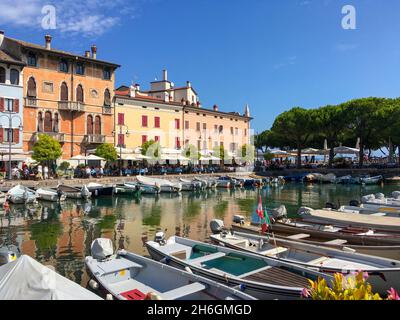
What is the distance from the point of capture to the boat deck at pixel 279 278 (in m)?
8.36

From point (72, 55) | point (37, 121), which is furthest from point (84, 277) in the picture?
point (72, 55)

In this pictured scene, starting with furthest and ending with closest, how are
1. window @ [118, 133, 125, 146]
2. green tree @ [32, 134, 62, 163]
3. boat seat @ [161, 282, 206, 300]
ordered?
1. window @ [118, 133, 125, 146]
2. green tree @ [32, 134, 62, 163]
3. boat seat @ [161, 282, 206, 300]

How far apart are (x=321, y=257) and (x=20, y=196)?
2359 cm

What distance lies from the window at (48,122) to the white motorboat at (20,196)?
14.3m

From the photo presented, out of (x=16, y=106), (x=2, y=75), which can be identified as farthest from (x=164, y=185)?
(x=2, y=75)

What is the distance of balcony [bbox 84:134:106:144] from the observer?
43.8 m

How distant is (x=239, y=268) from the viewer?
32.2 feet

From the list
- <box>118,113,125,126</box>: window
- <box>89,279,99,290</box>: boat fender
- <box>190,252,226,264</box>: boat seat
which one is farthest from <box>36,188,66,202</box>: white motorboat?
<box>89,279,99,290</box>: boat fender

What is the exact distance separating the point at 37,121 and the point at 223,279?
121 ft

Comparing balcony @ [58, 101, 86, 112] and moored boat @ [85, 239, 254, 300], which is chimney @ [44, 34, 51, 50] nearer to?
balcony @ [58, 101, 86, 112]

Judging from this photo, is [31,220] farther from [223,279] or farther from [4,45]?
[4,45]

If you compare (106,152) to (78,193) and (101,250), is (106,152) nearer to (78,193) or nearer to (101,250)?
(78,193)

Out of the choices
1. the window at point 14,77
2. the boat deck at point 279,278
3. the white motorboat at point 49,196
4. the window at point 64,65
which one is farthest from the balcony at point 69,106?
the boat deck at point 279,278

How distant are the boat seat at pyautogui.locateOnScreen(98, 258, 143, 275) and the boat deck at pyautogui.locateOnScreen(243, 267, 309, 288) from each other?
9.36 feet
